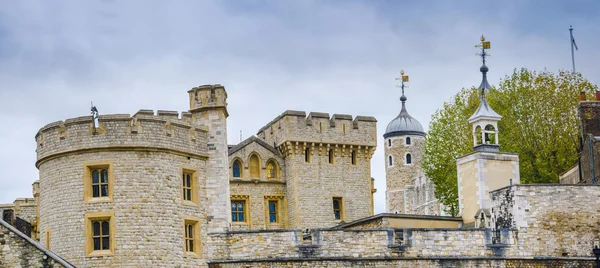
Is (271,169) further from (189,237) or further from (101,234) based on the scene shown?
(101,234)

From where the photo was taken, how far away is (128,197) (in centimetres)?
3766

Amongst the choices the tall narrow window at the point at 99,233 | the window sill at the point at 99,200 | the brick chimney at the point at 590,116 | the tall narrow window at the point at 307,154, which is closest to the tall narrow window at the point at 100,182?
the window sill at the point at 99,200

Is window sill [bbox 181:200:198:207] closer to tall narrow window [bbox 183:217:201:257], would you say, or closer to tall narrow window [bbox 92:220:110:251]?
tall narrow window [bbox 183:217:201:257]

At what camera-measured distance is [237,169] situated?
56.2m

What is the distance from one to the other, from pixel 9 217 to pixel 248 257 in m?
12.6

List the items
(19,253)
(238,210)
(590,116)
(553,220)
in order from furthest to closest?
(238,210), (590,116), (553,220), (19,253)

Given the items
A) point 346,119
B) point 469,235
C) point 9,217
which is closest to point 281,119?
point 346,119

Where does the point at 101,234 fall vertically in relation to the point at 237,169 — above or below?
below

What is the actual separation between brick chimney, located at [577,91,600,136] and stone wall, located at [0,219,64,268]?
24.0 metres

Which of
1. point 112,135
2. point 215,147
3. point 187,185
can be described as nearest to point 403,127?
point 215,147

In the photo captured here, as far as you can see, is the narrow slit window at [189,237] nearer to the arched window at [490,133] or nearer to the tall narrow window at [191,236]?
the tall narrow window at [191,236]

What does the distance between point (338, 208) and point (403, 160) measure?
43819 millimetres

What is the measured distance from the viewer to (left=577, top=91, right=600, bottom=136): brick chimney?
48844mm

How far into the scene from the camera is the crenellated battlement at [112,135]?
125ft
